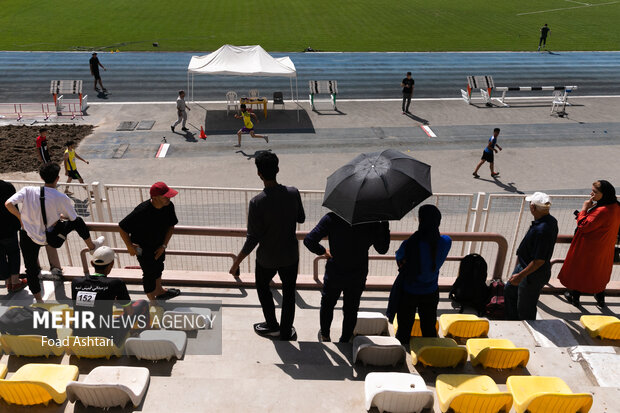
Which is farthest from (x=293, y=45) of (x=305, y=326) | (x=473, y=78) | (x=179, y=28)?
(x=305, y=326)

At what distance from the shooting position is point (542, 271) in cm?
588

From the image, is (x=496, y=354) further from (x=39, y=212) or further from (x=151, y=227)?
(x=39, y=212)

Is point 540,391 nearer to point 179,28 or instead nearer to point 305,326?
point 305,326

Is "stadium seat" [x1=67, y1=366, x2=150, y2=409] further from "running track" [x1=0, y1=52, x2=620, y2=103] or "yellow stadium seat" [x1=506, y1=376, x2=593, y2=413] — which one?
"running track" [x1=0, y1=52, x2=620, y2=103]

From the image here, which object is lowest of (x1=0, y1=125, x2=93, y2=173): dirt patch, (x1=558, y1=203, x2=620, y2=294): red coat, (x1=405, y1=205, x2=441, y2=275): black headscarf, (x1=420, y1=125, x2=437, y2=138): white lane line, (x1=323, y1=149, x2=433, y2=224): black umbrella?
(x1=0, y1=125, x2=93, y2=173): dirt patch

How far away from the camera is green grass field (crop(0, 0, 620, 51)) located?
102 ft

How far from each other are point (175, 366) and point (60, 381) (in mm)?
1030

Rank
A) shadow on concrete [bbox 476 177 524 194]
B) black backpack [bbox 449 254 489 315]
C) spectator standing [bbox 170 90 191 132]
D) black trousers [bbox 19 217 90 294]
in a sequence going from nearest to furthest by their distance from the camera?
black trousers [bbox 19 217 90 294] → black backpack [bbox 449 254 489 315] → shadow on concrete [bbox 476 177 524 194] → spectator standing [bbox 170 90 191 132]

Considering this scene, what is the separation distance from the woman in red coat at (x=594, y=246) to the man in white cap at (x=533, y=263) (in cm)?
87

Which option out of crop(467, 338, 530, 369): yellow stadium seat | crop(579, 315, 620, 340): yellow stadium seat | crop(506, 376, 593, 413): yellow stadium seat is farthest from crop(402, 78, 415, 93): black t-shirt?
crop(506, 376, 593, 413): yellow stadium seat

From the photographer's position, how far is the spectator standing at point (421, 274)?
484 centimetres

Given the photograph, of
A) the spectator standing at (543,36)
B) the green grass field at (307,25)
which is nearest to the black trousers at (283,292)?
the green grass field at (307,25)

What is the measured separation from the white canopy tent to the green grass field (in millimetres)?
10345

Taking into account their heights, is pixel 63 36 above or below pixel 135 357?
above
